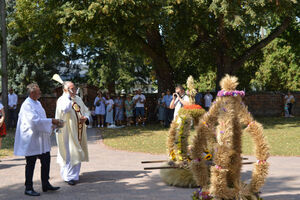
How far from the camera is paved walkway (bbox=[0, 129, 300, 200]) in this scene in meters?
6.02

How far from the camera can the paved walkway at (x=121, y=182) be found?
6023mm

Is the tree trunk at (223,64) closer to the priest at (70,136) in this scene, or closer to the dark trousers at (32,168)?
the priest at (70,136)

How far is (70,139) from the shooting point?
23.4 ft

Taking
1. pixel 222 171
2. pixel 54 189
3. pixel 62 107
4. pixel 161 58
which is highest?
pixel 161 58

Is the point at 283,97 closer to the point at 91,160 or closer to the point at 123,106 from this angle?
Answer: the point at 123,106

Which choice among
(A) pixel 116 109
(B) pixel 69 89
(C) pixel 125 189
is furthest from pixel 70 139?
(A) pixel 116 109

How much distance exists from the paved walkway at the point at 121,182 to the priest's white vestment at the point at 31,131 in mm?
793

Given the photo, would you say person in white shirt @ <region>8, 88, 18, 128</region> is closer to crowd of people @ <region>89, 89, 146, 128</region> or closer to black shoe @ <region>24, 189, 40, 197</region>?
crowd of people @ <region>89, 89, 146, 128</region>

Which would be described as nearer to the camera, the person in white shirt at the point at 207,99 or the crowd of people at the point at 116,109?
the crowd of people at the point at 116,109

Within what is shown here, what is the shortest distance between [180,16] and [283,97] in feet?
41.8

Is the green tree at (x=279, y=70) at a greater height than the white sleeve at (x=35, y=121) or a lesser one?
greater

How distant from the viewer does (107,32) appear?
66.6 feet

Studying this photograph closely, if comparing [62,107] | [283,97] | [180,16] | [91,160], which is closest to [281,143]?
[91,160]

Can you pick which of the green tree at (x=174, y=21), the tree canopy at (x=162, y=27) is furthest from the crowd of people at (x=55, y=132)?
the tree canopy at (x=162, y=27)
